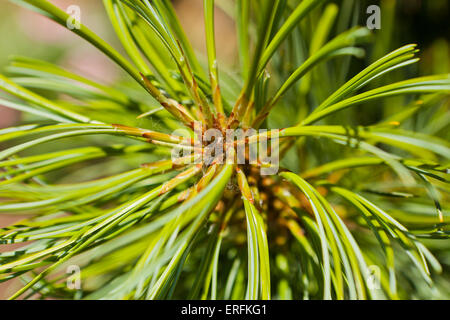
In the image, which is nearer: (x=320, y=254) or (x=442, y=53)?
(x=320, y=254)

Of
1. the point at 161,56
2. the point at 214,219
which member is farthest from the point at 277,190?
the point at 161,56

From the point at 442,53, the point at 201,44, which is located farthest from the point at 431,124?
the point at 201,44

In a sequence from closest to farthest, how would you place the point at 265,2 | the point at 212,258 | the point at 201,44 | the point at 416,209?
1. the point at 265,2
2. the point at 212,258
3. the point at 416,209
4. the point at 201,44

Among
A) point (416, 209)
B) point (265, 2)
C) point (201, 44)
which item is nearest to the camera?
point (265, 2)

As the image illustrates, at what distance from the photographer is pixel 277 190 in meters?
0.41

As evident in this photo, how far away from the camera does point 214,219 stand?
1.28ft

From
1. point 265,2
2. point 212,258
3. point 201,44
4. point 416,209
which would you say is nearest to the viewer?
point 265,2

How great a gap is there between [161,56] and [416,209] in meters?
Answer: 0.37

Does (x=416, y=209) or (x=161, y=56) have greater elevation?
(x=161, y=56)

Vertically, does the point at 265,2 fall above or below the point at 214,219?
above

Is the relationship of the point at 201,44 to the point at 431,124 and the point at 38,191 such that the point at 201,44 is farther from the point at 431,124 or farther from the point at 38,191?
the point at 38,191
